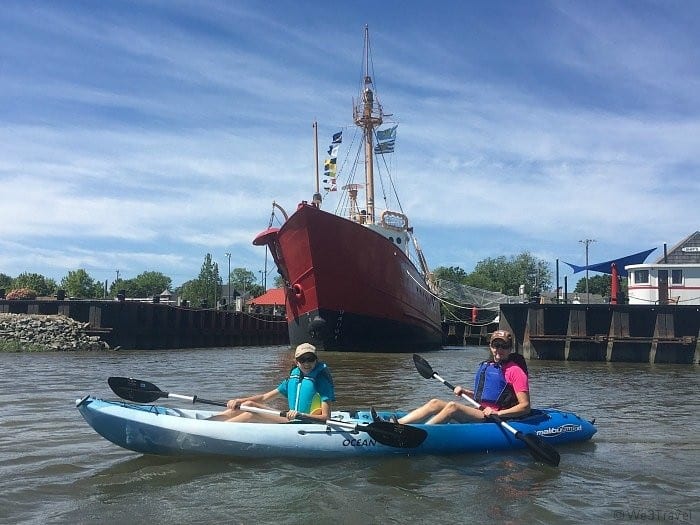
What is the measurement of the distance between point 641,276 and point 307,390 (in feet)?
74.6

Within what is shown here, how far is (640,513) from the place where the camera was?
567 cm

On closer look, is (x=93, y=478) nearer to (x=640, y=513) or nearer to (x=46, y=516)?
(x=46, y=516)

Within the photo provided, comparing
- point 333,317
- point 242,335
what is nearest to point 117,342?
point 333,317

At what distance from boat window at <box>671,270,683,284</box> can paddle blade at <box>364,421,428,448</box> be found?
2260 cm

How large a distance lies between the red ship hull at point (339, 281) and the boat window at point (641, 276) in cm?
948

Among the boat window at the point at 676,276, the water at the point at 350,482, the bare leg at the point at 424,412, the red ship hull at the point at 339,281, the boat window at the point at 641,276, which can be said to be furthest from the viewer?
the boat window at the point at 641,276

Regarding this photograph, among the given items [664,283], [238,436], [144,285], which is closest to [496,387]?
[238,436]

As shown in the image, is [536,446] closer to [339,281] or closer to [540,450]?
[540,450]

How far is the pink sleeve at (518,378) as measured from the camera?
7691 mm

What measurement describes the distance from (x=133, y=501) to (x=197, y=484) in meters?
0.70

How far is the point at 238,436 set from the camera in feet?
23.2

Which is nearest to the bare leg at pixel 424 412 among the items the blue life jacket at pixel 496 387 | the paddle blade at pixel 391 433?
the paddle blade at pixel 391 433

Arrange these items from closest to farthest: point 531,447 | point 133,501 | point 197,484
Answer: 1. point 133,501
2. point 197,484
3. point 531,447

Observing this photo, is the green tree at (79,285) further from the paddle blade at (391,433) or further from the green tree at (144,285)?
the paddle blade at (391,433)
